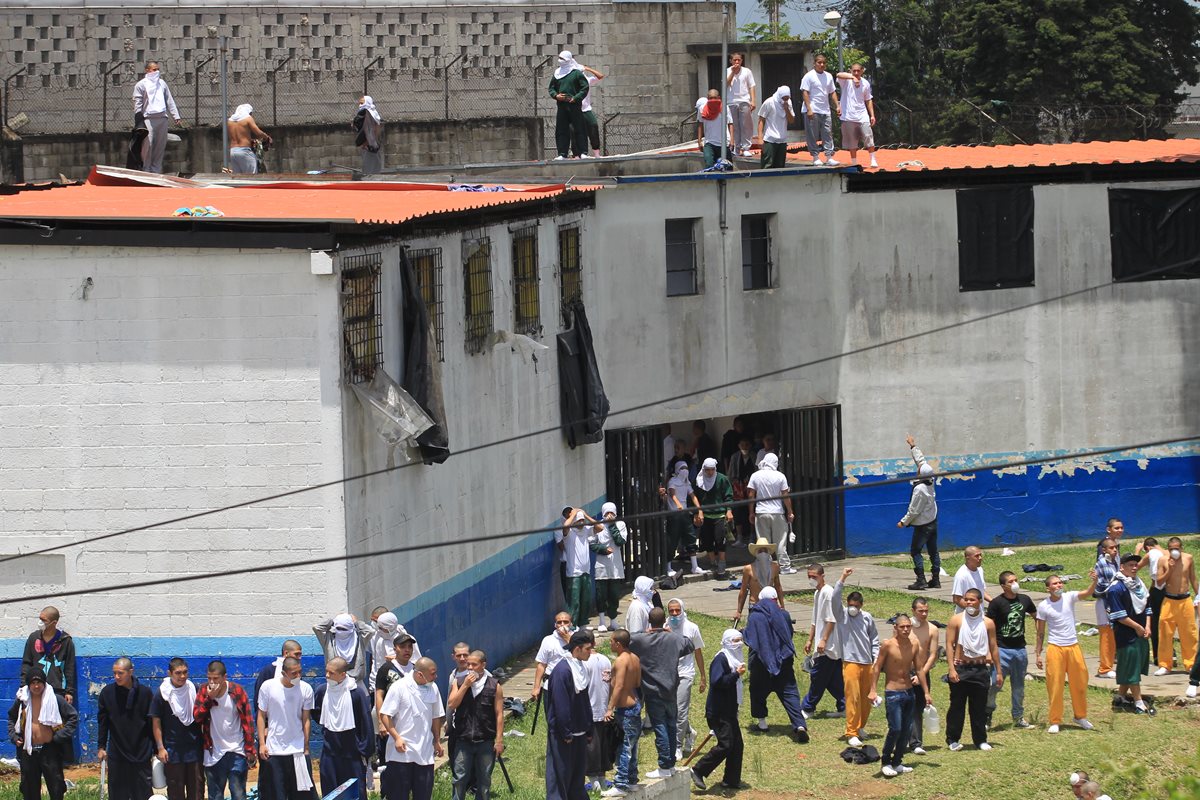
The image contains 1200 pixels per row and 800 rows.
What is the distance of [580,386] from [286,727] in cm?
890

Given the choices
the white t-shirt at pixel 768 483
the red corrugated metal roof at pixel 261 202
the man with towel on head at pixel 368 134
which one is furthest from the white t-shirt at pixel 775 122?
the man with towel on head at pixel 368 134

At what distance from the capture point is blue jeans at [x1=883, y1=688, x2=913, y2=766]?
16516 millimetres

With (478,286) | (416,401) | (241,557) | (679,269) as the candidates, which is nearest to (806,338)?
(679,269)

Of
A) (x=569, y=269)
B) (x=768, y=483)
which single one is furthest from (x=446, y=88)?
(x=768, y=483)

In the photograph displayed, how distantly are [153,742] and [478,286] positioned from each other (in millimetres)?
6568

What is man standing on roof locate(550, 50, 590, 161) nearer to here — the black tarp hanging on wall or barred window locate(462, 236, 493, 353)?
the black tarp hanging on wall

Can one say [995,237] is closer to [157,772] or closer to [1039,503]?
[1039,503]

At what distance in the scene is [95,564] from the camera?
16.5 m

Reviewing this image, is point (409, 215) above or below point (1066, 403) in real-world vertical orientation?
above

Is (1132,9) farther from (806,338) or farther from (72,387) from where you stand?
(72,387)

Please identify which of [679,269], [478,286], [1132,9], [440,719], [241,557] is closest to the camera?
[440,719]

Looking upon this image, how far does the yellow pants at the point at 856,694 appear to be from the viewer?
17375mm

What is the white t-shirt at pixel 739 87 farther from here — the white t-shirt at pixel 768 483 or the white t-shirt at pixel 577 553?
the white t-shirt at pixel 577 553

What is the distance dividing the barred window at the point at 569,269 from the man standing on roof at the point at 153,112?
556 centimetres
